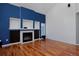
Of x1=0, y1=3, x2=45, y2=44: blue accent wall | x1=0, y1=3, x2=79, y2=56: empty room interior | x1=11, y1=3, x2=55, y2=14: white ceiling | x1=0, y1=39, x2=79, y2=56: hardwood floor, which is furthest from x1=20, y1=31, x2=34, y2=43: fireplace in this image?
x1=11, y1=3, x2=55, y2=14: white ceiling

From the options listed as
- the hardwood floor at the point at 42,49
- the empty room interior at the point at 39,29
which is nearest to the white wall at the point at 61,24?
the empty room interior at the point at 39,29

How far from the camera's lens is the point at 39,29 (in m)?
2.54

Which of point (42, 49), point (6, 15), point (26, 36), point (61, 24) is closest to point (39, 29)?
point (26, 36)

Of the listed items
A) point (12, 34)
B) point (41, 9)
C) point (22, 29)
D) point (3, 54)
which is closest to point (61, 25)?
point (41, 9)

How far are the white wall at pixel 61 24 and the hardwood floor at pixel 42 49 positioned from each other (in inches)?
7.0

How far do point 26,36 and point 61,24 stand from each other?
3.37 ft

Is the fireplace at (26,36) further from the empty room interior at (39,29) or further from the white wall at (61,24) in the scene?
the white wall at (61,24)

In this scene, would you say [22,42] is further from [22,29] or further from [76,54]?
[76,54]

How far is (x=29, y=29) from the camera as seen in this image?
2484mm

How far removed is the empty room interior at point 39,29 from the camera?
221cm

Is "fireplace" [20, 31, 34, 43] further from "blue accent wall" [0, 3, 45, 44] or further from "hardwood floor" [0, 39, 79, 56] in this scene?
"blue accent wall" [0, 3, 45, 44]

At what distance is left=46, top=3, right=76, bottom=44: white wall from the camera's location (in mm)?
2536

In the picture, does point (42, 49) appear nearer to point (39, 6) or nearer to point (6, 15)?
point (39, 6)

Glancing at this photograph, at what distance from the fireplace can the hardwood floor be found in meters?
0.13
